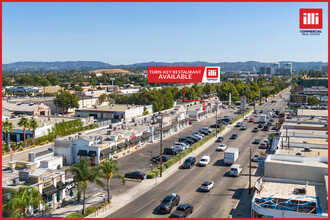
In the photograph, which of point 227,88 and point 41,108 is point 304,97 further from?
point 41,108

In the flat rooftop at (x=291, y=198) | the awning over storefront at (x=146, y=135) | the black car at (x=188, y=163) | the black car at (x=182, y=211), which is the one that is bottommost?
the black car at (x=182, y=211)

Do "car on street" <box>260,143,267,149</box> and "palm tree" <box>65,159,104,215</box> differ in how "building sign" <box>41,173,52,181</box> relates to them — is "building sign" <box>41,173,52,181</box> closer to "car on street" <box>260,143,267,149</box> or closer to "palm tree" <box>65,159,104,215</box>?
"palm tree" <box>65,159,104,215</box>

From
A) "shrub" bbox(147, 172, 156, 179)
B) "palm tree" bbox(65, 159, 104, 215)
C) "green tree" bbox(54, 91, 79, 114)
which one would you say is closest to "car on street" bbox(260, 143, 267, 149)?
"shrub" bbox(147, 172, 156, 179)

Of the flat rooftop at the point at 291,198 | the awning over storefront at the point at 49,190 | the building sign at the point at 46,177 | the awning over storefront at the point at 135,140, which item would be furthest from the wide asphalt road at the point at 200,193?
the awning over storefront at the point at 135,140

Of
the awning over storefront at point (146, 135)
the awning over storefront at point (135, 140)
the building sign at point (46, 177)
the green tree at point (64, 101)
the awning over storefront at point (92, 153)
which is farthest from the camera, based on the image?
the green tree at point (64, 101)

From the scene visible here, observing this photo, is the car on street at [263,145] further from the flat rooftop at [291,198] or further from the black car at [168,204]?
the black car at [168,204]

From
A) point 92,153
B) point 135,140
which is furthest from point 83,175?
point 135,140

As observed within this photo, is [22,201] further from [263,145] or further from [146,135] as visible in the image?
[263,145]
